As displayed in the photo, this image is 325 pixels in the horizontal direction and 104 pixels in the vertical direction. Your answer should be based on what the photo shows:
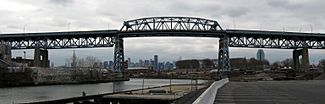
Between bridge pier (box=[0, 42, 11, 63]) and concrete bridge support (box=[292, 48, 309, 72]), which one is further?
concrete bridge support (box=[292, 48, 309, 72])

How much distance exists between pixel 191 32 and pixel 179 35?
4.27 m

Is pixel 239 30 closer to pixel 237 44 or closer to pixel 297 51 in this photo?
pixel 237 44

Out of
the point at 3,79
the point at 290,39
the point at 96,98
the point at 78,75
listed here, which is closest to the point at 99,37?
the point at 78,75

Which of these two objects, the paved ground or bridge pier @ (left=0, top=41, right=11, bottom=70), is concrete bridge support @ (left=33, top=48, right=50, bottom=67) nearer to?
bridge pier @ (left=0, top=41, right=11, bottom=70)

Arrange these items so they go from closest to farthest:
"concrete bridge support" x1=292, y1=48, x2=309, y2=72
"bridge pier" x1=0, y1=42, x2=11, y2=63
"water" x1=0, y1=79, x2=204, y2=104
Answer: "water" x1=0, y1=79, x2=204, y2=104
"bridge pier" x1=0, y1=42, x2=11, y2=63
"concrete bridge support" x1=292, y1=48, x2=309, y2=72

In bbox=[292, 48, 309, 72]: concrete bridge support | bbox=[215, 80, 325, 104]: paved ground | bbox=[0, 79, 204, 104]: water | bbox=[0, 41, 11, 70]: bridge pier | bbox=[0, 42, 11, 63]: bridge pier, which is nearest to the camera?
bbox=[215, 80, 325, 104]: paved ground

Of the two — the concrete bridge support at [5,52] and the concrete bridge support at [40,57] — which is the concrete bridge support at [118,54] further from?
the concrete bridge support at [5,52]

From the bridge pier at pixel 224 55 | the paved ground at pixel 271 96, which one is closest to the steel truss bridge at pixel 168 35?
the bridge pier at pixel 224 55

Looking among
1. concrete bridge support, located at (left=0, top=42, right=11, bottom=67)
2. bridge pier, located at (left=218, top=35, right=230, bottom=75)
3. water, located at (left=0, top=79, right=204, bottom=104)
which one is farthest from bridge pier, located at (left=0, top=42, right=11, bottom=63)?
bridge pier, located at (left=218, top=35, right=230, bottom=75)

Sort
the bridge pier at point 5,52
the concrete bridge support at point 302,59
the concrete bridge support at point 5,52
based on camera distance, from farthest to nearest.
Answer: the concrete bridge support at point 302,59
the concrete bridge support at point 5,52
the bridge pier at point 5,52

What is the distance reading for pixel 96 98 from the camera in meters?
49.4

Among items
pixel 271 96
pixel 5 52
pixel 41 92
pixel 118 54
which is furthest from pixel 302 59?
pixel 271 96

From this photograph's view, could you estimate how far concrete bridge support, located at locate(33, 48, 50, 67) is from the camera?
A: 474 ft

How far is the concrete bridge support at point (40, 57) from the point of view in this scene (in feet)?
474
